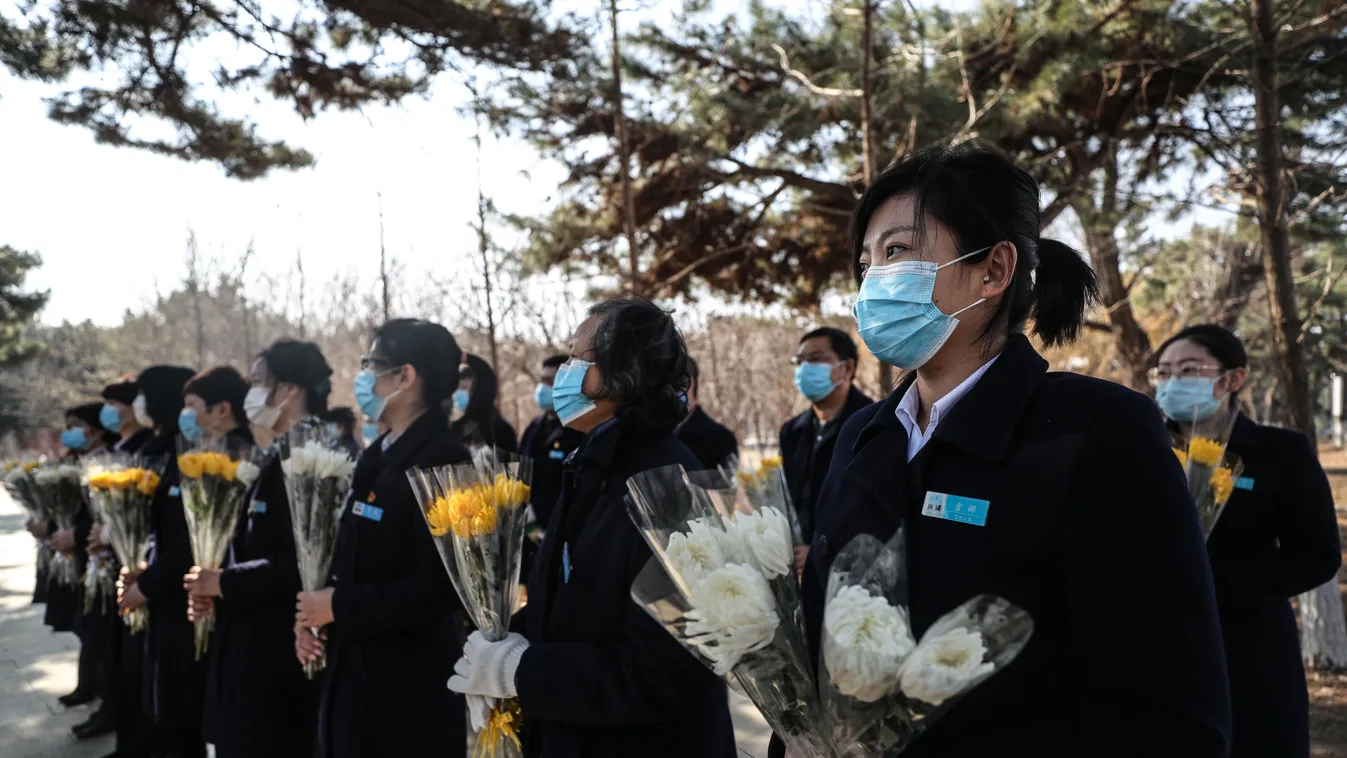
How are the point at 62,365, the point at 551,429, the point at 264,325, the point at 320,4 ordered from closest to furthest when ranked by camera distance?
the point at 320,4 → the point at 551,429 → the point at 264,325 → the point at 62,365

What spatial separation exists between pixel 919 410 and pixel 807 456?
407 cm

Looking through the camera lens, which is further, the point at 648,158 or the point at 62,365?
the point at 62,365

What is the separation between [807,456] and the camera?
5652 mm

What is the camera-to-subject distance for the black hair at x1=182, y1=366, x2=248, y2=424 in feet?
15.6

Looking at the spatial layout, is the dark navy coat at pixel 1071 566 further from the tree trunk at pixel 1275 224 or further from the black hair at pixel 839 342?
the tree trunk at pixel 1275 224

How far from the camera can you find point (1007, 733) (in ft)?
4.18

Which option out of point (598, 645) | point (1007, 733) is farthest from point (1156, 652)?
point (598, 645)

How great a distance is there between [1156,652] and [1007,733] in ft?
0.80

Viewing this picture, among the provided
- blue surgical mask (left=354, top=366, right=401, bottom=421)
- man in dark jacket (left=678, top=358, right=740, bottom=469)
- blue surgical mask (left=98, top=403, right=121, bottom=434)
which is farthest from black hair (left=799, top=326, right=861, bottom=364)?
blue surgical mask (left=98, top=403, right=121, bottom=434)

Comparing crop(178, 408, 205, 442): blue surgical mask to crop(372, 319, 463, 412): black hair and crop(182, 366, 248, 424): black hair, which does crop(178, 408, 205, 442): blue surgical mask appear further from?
crop(372, 319, 463, 412): black hair

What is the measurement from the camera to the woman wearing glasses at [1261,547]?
2863mm

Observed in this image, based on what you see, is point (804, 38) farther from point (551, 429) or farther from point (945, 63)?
point (551, 429)

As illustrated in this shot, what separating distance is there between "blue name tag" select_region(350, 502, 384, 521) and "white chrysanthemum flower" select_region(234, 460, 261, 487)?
1.09 m

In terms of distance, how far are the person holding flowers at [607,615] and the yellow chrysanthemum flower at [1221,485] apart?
1.93 metres
